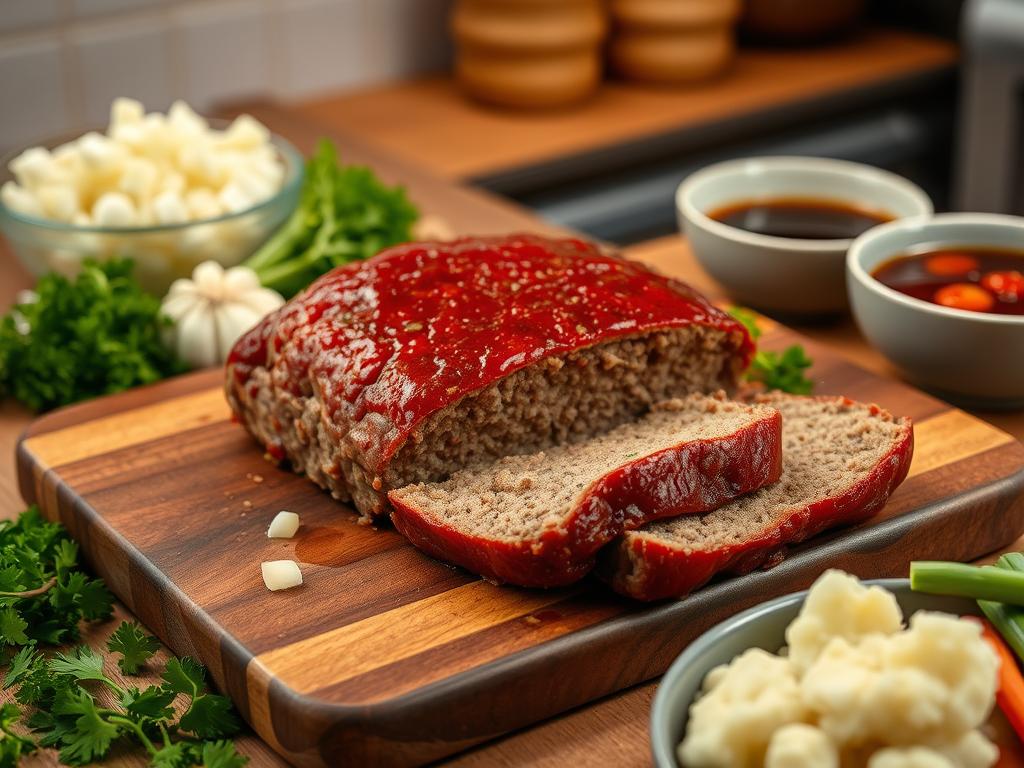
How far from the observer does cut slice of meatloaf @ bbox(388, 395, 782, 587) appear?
89.1 inches

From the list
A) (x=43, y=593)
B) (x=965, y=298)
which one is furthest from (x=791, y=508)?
(x=43, y=593)

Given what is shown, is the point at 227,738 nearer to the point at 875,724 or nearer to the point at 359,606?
the point at 359,606

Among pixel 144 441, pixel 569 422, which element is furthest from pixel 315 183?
pixel 569 422

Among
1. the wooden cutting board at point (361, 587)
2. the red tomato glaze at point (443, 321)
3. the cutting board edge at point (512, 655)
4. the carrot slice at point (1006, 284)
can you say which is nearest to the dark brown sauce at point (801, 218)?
the carrot slice at point (1006, 284)

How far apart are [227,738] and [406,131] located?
11.7 ft

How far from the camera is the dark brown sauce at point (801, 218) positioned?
3.68 meters

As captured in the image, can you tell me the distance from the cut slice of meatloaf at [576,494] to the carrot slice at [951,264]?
92 cm

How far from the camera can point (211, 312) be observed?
3312mm

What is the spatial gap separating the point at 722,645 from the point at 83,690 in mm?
1081

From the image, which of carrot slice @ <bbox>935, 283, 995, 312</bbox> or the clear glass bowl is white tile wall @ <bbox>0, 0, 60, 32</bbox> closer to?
the clear glass bowl

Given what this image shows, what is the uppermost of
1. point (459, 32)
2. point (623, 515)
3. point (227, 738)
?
point (459, 32)

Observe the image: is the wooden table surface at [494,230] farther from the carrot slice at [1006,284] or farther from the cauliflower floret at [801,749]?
the cauliflower floret at [801,749]

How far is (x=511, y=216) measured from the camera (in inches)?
168

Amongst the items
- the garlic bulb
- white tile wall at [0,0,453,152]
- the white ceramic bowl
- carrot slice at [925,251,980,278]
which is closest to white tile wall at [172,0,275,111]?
white tile wall at [0,0,453,152]
